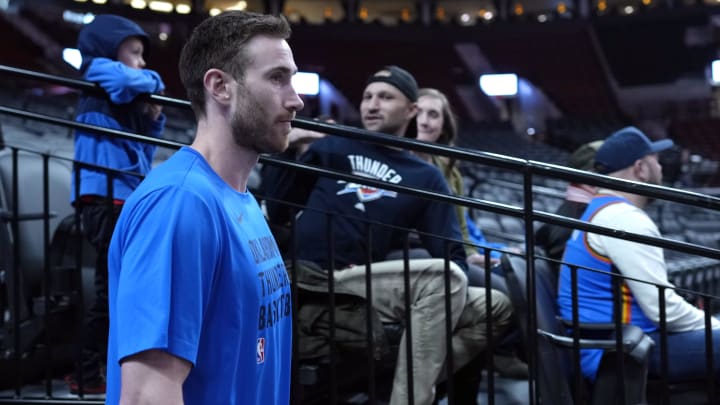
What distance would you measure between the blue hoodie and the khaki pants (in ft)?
3.01

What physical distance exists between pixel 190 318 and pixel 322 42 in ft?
70.9

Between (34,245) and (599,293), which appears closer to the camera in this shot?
(599,293)

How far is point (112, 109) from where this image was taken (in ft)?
9.13

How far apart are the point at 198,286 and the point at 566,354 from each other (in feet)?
5.38

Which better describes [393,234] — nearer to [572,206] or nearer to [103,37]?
[572,206]

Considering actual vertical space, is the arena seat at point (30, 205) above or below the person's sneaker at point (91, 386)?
above

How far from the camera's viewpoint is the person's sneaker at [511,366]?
3504 mm

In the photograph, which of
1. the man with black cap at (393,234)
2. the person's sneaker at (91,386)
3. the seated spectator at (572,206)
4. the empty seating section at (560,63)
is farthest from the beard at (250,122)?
the empty seating section at (560,63)

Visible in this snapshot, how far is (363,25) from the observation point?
21812mm

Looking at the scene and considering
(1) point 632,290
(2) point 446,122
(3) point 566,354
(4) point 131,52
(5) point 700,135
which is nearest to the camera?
(3) point 566,354

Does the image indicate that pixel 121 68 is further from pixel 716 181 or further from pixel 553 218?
pixel 716 181

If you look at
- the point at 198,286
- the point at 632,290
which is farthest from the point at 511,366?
the point at 198,286

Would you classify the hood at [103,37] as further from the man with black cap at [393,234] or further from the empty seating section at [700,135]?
the empty seating section at [700,135]

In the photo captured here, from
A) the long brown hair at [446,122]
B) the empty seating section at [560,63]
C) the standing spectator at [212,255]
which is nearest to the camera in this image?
the standing spectator at [212,255]
